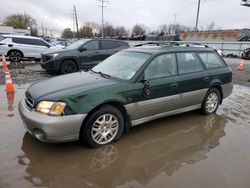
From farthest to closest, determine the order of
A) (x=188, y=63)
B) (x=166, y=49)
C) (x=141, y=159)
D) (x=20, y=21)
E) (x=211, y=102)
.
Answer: (x=20, y=21) → (x=211, y=102) → (x=188, y=63) → (x=166, y=49) → (x=141, y=159)

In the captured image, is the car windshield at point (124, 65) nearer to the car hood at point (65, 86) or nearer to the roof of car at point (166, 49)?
the roof of car at point (166, 49)

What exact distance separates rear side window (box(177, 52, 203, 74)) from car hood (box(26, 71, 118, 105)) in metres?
1.57

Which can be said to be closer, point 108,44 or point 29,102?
point 29,102

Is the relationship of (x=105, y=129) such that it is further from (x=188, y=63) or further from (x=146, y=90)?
(x=188, y=63)

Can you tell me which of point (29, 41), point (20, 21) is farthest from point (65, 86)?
point (20, 21)

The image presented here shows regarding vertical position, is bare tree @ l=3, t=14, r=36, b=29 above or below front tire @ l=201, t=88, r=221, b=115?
above

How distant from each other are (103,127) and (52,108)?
0.86 m

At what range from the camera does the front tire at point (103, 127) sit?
3.38 m

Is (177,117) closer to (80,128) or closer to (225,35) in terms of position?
(80,128)

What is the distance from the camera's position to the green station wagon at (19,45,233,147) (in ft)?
10.4

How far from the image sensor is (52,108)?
10.3 feet

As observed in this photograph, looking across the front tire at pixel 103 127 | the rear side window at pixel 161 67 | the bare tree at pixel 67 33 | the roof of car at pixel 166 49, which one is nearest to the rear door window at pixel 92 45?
the roof of car at pixel 166 49

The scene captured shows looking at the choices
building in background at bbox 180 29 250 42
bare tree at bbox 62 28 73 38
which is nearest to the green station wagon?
building in background at bbox 180 29 250 42

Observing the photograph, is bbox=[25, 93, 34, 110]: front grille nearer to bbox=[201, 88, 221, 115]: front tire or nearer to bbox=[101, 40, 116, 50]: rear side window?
bbox=[201, 88, 221, 115]: front tire
